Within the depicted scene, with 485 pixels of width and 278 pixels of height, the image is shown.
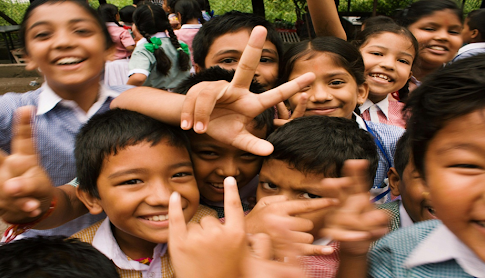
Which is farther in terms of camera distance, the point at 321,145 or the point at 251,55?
the point at 321,145

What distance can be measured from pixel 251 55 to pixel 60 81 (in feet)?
2.92

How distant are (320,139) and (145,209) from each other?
0.75m

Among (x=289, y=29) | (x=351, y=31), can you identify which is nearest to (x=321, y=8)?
(x=351, y=31)

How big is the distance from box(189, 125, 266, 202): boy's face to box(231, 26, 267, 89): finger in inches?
13.6

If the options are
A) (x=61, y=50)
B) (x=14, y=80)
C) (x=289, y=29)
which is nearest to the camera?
(x=61, y=50)

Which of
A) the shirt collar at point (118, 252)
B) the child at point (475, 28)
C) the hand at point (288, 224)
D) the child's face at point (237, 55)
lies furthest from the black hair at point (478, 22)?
the shirt collar at point (118, 252)

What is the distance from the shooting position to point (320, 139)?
1.41 meters

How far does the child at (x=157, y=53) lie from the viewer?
3605mm

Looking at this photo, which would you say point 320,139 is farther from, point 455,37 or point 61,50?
point 455,37

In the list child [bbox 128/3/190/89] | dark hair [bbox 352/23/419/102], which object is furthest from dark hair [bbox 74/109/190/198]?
child [bbox 128/3/190/89]

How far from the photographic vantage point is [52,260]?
37.4 inches

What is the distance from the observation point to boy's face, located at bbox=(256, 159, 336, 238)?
1337 mm

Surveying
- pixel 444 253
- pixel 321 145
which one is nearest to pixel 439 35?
pixel 321 145

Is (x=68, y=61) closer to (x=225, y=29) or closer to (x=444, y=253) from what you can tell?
(x=225, y=29)
